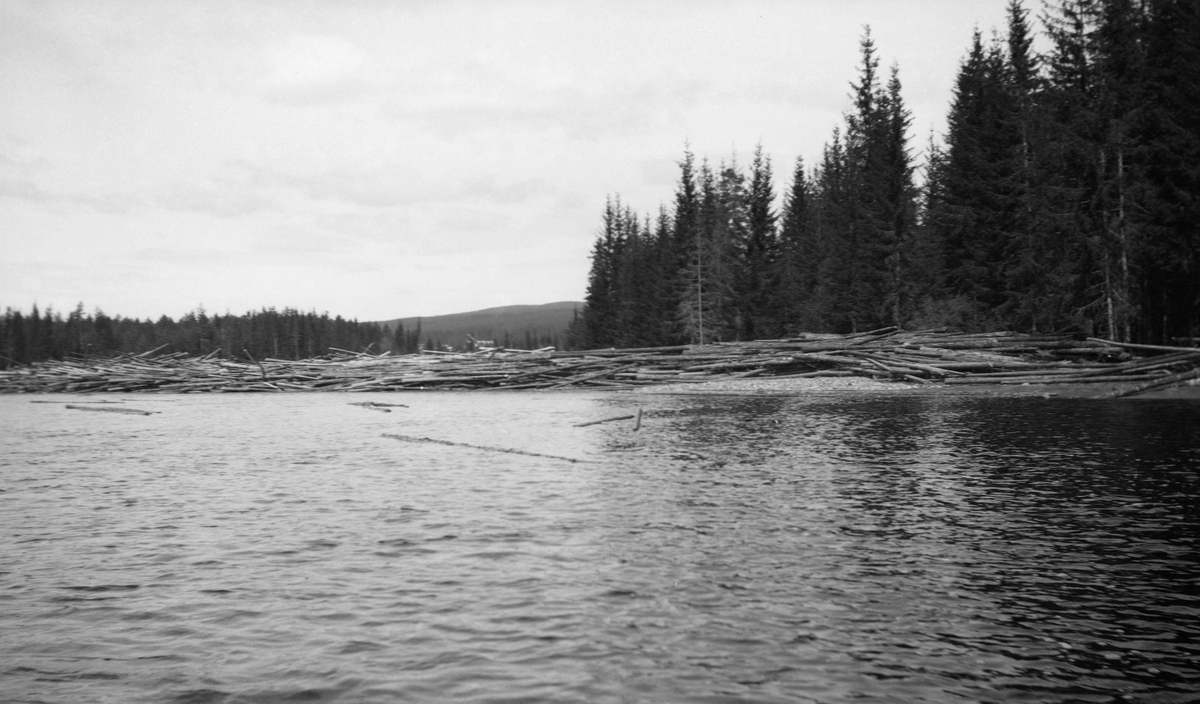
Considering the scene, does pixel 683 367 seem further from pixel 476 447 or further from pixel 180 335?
Answer: pixel 180 335

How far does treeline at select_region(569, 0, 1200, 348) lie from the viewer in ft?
99.4

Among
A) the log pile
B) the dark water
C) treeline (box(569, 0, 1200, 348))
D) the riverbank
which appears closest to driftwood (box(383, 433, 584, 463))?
the dark water

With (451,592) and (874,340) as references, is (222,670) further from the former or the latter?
(874,340)

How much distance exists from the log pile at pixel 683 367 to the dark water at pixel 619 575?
1468cm

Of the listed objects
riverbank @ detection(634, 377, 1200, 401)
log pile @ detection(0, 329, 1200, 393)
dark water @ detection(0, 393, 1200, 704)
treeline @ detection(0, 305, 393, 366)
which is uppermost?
treeline @ detection(0, 305, 393, 366)

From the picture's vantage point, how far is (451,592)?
6246 millimetres

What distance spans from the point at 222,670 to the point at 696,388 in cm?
3004

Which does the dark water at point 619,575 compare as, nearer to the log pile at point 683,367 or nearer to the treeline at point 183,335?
the log pile at point 683,367

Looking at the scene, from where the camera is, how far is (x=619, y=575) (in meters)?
6.67

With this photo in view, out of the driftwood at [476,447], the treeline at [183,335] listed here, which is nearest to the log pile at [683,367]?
the driftwood at [476,447]

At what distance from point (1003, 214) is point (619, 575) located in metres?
39.4

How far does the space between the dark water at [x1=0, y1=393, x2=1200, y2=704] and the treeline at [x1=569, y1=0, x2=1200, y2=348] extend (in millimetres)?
19495

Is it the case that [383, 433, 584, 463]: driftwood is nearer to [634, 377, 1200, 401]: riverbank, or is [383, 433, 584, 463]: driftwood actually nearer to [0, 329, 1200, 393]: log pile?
[634, 377, 1200, 401]: riverbank

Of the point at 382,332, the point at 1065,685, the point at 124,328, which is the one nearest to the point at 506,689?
the point at 1065,685
